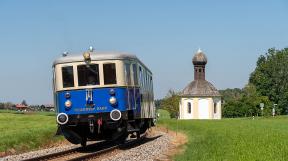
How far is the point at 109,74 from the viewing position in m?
21.1

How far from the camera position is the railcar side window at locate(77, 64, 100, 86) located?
2108 cm

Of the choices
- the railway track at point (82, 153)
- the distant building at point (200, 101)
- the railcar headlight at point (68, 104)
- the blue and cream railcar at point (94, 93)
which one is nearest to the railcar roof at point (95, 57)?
the blue and cream railcar at point (94, 93)

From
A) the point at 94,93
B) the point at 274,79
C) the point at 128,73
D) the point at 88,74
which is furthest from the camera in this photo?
the point at 274,79

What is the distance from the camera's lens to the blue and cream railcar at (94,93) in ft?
68.3

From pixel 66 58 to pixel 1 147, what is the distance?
15.5ft

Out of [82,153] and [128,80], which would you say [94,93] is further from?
[82,153]

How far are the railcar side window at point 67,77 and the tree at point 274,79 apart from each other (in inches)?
3671

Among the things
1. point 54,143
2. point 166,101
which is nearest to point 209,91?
point 166,101

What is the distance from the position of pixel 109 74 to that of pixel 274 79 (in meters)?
94.7

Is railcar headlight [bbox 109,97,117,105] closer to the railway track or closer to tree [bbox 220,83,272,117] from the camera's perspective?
the railway track

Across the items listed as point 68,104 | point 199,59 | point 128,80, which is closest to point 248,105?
point 199,59

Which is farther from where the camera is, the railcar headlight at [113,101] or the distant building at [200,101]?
the distant building at [200,101]

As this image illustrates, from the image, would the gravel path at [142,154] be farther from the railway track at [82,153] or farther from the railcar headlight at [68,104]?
the railcar headlight at [68,104]

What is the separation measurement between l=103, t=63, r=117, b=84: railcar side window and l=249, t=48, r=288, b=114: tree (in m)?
93.0
